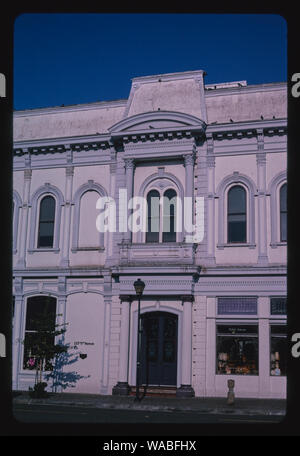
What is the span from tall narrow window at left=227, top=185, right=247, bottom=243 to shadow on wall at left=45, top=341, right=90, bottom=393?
6.71 m

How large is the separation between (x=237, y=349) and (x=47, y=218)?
8.25 metres

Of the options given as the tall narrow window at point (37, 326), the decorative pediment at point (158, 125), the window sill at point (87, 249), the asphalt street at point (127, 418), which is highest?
the decorative pediment at point (158, 125)

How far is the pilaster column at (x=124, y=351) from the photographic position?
59.6 feet

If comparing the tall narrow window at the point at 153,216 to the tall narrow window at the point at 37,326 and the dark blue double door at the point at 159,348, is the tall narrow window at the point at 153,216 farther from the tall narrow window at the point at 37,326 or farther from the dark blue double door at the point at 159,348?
the tall narrow window at the point at 37,326

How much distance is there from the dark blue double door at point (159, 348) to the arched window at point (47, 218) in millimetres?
4466

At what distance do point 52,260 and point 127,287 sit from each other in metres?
3.00

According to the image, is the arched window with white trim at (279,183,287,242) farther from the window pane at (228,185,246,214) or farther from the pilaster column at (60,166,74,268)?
the pilaster column at (60,166,74,268)

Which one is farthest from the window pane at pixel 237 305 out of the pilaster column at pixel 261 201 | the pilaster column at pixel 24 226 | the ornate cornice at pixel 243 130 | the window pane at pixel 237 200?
the pilaster column at pixel 24 226

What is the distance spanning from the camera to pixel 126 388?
1812 cm

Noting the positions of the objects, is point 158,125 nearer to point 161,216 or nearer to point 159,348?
point 161,216

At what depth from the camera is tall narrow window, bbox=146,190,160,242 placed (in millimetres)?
17984

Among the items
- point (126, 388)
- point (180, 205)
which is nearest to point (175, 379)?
point (126, 388)

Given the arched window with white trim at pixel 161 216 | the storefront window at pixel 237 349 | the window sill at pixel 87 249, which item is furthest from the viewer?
the window sill at pixel 87 249
